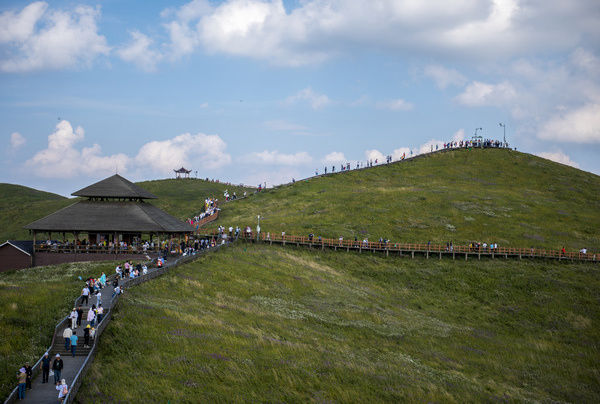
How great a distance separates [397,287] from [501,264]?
56.1ft

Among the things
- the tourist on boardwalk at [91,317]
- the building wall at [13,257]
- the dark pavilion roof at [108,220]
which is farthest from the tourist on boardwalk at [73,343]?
the building wall at [13,257]

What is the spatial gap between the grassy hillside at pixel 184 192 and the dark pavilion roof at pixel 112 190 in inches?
1306

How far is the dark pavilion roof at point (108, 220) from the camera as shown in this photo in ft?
170

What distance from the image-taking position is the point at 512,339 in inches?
1726

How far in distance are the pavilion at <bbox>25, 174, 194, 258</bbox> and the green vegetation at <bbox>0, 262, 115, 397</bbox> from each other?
792 cm

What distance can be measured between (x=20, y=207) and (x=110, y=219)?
218 ft

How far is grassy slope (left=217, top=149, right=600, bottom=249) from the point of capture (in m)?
73.9

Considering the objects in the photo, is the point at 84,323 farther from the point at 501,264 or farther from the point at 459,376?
the point at 501,264

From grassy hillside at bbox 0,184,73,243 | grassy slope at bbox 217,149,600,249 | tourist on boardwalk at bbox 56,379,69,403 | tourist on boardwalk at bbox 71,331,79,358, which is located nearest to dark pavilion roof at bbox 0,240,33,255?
grassy slope at bbox 217,149,600,249

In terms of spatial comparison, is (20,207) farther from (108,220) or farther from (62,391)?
(62,391)

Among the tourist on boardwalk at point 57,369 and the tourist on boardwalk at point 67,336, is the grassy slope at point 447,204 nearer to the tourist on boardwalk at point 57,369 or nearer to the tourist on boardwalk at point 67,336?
the tourist on boardwalk at point 67,336

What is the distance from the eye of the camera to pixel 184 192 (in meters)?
118

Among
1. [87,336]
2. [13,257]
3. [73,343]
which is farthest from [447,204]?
[73,343]

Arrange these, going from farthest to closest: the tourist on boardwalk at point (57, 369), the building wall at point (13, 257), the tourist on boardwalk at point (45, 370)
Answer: the building wall at point (13, 257), the tourist on boardwalk at point (45, 370), the tourist on boardwalk at point (57, 369)
